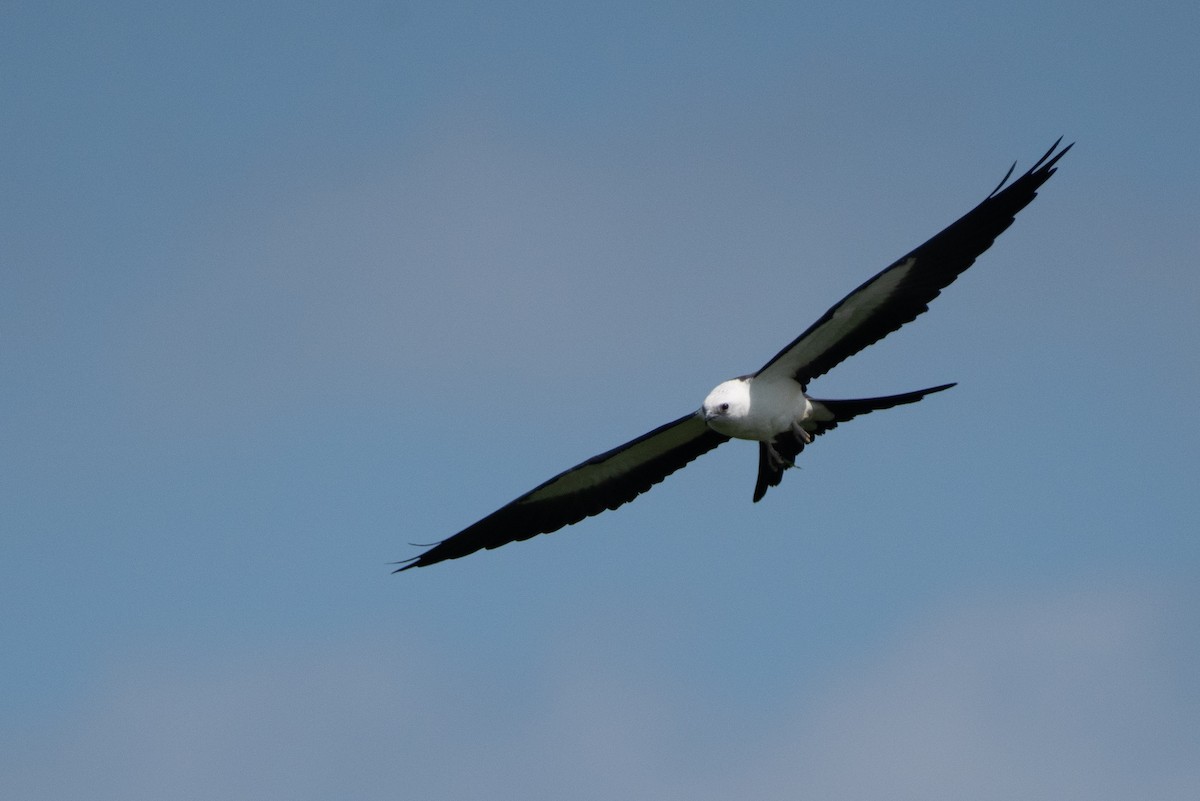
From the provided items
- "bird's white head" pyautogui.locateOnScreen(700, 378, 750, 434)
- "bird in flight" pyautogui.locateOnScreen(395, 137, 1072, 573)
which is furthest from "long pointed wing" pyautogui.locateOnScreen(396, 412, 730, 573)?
"bird's white head" pyautogui.locateOnScreen(700, 378, 750, 434)

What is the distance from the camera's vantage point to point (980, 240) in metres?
13.4

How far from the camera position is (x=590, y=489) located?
1543cm

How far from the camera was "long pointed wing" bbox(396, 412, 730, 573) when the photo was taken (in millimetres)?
15008

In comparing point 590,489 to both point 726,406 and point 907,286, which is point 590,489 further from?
point 907,286

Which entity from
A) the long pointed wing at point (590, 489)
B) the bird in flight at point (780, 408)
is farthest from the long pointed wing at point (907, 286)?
the long pointed wing at point (590, 489)

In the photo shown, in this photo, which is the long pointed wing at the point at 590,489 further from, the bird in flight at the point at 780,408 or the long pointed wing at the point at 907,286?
the long pointed wing at the point at 907,286

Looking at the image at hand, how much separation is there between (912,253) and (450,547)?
16.5 ft

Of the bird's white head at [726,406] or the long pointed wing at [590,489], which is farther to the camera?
the long pointed wing at [590,489]

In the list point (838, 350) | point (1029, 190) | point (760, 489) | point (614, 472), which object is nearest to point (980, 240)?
point (1029, 190)

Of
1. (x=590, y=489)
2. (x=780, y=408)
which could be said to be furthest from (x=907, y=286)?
(x=590, y=489)

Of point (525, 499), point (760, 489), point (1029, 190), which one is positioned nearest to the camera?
point (1029, 190)

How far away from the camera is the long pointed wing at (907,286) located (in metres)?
13.3

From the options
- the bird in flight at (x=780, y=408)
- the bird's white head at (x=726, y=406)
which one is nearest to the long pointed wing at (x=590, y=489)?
the bird in flight at (x=780, y=408)

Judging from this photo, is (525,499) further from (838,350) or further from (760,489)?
(838,350)
